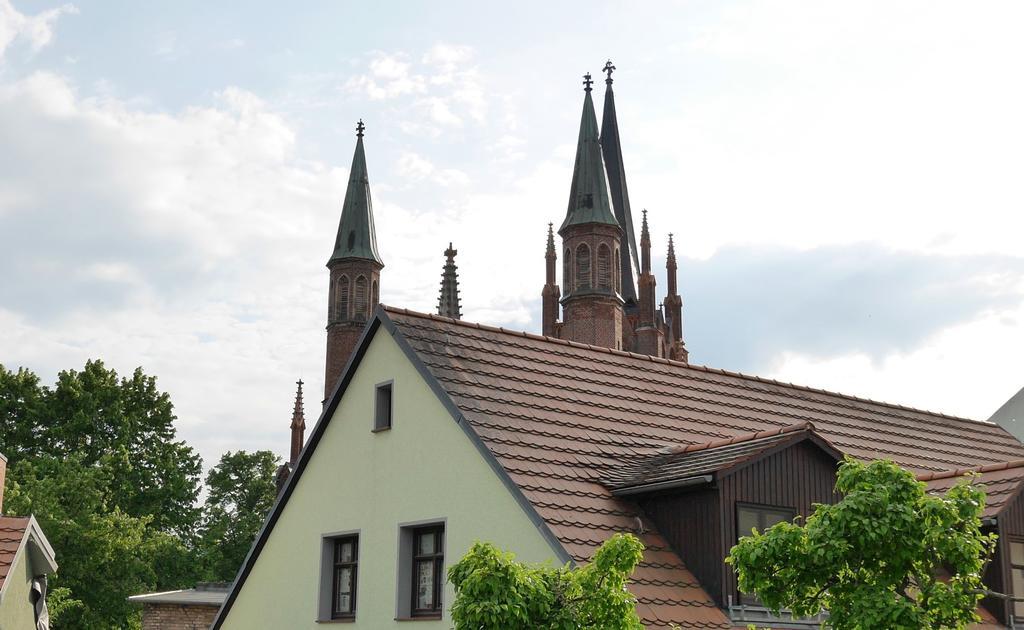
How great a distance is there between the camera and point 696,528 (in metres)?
13.6

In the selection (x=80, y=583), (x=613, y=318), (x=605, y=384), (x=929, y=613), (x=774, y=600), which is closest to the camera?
(x=929, y=613)

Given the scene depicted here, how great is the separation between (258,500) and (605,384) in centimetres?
4992

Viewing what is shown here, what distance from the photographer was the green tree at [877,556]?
7.69 meters

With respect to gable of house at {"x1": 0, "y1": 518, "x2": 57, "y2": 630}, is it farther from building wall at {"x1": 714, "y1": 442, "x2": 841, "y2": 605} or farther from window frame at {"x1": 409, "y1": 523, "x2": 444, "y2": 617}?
building wall at {"x1": 714, "y1": 442, "x2": 841, "y2": 605}

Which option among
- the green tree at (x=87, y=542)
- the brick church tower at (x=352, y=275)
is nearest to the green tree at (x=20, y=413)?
the green tree at (x=87, y=542)

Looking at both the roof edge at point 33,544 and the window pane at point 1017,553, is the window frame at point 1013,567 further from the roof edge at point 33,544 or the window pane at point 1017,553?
the roof edge at point 33,544

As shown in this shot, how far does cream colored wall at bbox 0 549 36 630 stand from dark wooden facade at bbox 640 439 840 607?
9445mm

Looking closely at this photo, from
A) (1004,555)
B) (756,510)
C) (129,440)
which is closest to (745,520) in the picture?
(756,510)

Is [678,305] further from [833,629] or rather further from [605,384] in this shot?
[833,629]

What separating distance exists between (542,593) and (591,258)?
3710 cm

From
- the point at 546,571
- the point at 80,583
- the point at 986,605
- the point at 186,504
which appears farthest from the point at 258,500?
the point at 546,571

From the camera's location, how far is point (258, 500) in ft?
208

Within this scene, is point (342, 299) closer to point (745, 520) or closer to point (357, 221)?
point (357, 221)

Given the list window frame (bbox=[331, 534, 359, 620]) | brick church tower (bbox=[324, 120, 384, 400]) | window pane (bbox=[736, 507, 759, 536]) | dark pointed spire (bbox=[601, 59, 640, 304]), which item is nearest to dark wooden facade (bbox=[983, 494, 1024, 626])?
window pane (bbox=[736, 507, 759, 536])
